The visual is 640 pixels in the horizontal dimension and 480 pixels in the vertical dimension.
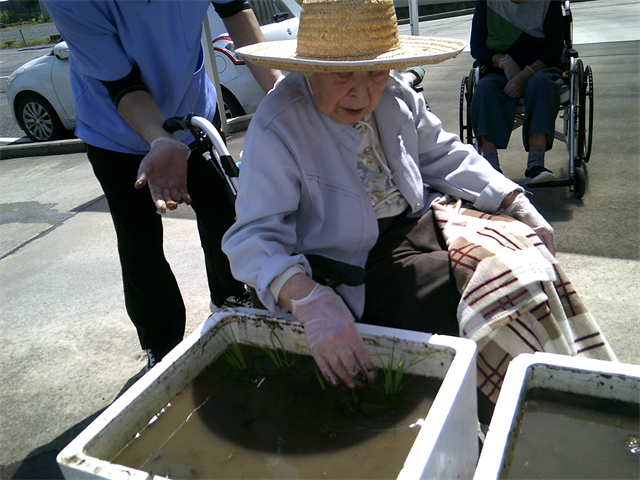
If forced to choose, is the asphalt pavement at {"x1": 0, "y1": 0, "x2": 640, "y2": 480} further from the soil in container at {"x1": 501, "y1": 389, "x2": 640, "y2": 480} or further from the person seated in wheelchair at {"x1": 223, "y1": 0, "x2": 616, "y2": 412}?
the soil in container at {"x1": 501, "y1": 389, "x2": 640, "y2": 480}

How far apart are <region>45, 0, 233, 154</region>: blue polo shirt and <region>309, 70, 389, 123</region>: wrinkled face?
25.0 inches

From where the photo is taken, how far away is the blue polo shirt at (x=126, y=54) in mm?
1903

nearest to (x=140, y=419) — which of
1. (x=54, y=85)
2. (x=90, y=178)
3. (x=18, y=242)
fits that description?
(x=18, y=242)

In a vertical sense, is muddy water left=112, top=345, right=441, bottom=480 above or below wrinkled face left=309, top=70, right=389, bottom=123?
below

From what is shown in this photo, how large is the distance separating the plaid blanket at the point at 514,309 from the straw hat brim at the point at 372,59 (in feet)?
1.75

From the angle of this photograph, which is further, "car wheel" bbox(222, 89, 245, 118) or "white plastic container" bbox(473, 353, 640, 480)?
"car wheel" bbox(222, 89, 245, 118)

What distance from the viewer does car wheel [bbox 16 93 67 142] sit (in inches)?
305

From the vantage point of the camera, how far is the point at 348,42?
61.6 inches

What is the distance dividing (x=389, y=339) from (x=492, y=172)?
0.86m

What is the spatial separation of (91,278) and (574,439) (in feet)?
10.8

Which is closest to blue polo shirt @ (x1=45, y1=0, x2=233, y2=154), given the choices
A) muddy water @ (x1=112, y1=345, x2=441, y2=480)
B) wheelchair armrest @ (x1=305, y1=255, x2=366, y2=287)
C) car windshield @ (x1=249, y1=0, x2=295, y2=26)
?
wheelchair armrest @ (x1=305, y1=255, x2=366, y2=287)

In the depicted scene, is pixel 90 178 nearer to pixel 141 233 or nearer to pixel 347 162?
pixel 141 233

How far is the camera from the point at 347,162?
1.76m

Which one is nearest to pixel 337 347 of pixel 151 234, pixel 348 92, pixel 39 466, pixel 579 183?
pixel 348 92
